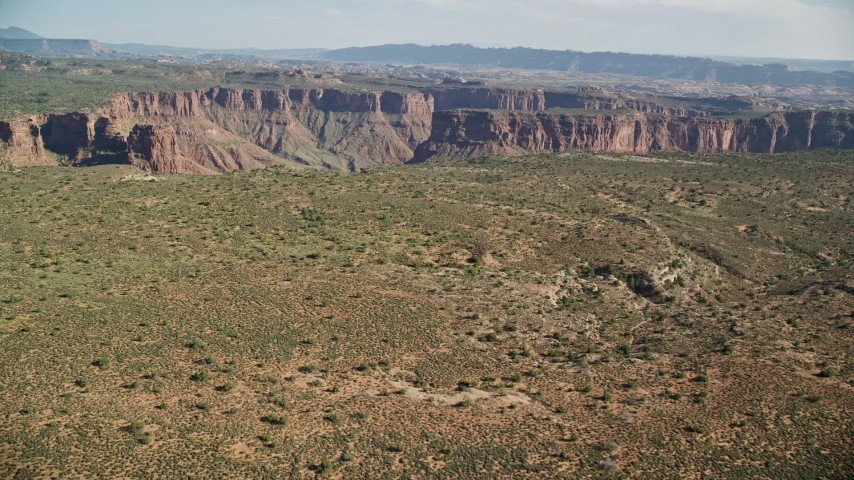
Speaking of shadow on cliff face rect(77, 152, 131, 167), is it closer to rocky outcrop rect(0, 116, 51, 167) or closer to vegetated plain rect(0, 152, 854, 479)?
rocky outcrop rect(0, 116, 51, 167)

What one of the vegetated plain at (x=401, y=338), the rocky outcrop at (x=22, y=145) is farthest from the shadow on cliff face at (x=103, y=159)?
the vegetated plain at (x=401, y=338)

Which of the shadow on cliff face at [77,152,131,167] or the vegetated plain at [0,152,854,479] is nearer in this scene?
the vegetated plain at [0,152,854,479]

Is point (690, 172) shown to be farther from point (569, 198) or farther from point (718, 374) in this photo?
point (718, 374)

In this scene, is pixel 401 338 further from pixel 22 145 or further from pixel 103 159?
pixel 22 145

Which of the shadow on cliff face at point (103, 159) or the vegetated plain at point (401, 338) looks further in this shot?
the shadow on cliff face at point (103, 159)

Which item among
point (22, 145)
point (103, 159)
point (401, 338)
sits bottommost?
point (401, 338)

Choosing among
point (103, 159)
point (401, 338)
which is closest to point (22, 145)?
point (103, 159)

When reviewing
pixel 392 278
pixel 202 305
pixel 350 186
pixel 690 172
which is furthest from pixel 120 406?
pixel 690 172

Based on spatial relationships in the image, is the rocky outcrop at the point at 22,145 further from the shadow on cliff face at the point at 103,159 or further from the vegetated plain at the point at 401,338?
the vegetated plain at the point at 401,338

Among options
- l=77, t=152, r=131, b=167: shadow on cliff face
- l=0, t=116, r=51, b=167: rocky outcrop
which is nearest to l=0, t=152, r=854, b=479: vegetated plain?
l=77, t=152, r=131, b=167: shadow on cliff face
